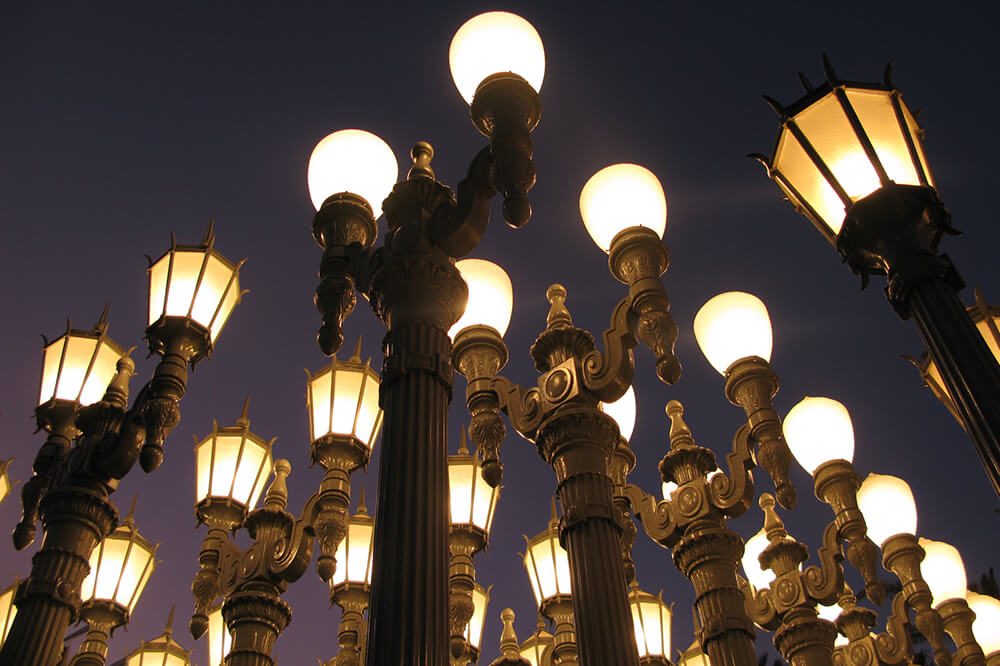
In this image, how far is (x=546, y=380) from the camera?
20.1ft

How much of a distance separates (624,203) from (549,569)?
349cm

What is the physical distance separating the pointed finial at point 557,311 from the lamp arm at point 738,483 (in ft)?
5.79

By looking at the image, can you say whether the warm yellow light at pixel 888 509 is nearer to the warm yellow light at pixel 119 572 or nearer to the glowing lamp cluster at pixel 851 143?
the glowing lamp cluster at pixel 851 143

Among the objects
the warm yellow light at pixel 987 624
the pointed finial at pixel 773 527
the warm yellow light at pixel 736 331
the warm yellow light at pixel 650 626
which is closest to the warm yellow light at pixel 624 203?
the warm yellow light at pixel 736 331

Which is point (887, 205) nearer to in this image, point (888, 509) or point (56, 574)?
point (888, 509)

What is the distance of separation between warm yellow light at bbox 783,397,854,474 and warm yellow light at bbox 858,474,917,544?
4.96 feet

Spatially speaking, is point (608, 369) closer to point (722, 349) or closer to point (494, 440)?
point (494, 440)

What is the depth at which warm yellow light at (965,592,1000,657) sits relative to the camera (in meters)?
11.1

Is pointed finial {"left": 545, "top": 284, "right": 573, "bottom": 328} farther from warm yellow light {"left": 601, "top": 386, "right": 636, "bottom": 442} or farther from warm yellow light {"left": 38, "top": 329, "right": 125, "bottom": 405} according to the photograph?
warm yellow light {"left": 38, "top": 329, "right": 125, "bottom": 405}

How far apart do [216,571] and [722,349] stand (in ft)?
15.5

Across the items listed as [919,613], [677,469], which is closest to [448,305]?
[677,469]

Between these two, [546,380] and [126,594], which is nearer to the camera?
[546,380]

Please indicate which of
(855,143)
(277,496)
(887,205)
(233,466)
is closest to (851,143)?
(855,143)

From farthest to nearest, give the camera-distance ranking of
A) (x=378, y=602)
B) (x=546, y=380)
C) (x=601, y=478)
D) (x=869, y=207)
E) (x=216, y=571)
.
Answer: (x=216, y=571)
(x=546, y=380)
(x=601, y=478)
(x=869, y=207)
(x=378, y=602)
